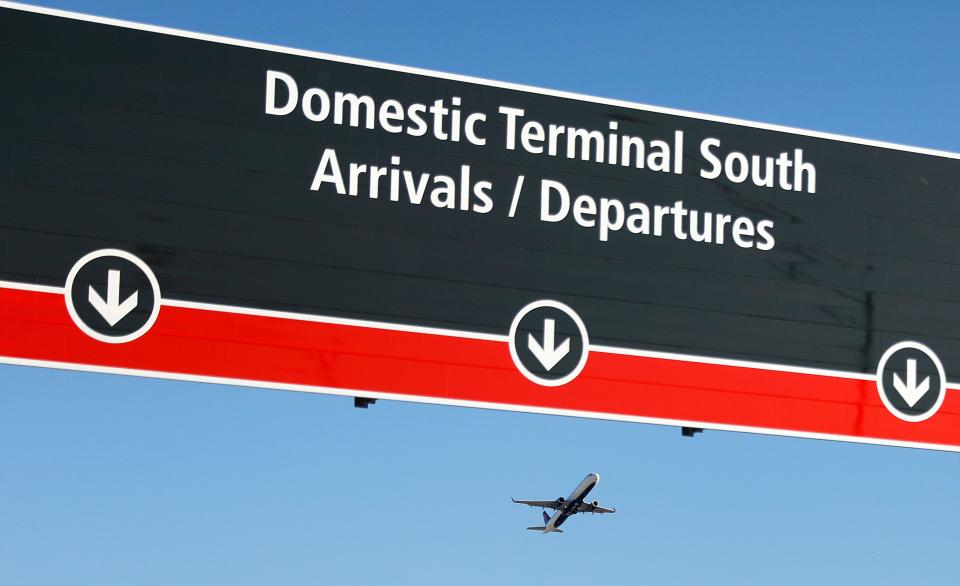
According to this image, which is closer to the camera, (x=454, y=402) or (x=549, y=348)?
(x=454, y=402)

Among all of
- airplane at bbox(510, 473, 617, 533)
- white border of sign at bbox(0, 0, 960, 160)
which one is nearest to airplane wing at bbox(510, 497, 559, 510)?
airplane at bbox(510, 473, 617, 533)

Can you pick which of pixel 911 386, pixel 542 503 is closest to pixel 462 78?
pixel 911 386

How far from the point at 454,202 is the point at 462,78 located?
3.02 ft

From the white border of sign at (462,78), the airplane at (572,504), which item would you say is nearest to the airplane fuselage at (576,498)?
the airplane at (572,504)

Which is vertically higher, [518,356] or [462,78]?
[462,78]

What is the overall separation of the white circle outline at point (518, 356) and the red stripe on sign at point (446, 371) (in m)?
0.04

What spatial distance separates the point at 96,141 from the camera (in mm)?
11570

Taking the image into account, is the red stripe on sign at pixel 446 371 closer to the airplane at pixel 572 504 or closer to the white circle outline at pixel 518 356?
the white circle outline at pixel 518 356

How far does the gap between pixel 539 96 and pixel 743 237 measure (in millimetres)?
1829

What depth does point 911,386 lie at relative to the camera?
13.2 meters

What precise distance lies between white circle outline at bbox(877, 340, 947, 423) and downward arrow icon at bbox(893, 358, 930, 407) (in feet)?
0.34

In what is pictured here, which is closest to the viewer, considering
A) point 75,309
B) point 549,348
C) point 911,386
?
point 75,309

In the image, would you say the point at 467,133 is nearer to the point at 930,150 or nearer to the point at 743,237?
the point at 743,237

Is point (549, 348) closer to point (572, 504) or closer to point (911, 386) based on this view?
point (911, 386)
